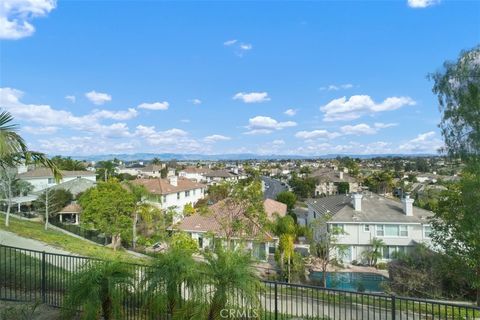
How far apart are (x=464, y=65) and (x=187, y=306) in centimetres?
1528

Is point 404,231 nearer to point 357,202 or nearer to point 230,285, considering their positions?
point 357,202

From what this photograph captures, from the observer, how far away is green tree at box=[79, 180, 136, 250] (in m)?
26.4

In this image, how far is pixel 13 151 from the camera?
6898 mm

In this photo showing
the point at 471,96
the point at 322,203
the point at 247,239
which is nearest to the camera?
the point at 471,96

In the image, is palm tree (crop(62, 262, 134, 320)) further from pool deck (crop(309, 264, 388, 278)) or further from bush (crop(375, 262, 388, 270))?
bush (crop(375, 262, 388, 270))

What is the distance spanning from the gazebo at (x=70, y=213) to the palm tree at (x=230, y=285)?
115 feet

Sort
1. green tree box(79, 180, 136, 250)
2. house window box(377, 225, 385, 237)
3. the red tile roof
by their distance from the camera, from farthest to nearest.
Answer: the red tile roof, house window box(377, 225, 385, 237), green tree box(79, 180, 136, 250)

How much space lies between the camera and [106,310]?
6586 mm

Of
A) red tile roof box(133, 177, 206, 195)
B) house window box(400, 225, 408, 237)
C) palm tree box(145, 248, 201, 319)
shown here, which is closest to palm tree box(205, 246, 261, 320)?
palm tree box(145, 248, 201, 319)

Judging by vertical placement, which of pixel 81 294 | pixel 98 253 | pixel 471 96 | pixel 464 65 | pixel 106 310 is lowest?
pixel 106 310

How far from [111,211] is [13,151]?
68.1ft

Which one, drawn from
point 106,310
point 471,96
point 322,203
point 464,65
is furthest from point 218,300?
point 322,203

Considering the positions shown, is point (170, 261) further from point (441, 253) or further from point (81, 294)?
point (441, 253)

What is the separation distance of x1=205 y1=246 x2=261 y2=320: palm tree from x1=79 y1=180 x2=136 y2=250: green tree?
2226 cm
